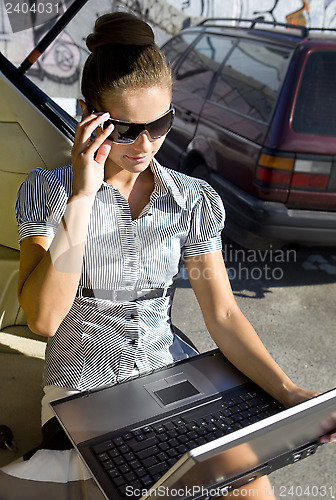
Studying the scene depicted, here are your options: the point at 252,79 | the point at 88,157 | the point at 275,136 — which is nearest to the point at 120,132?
the point at 88,157

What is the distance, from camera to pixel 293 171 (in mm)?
3301

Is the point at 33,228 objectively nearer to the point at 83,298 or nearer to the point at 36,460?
the point at 83,298

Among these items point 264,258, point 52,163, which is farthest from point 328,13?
point 52,163

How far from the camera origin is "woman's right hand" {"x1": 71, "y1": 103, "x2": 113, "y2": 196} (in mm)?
1262

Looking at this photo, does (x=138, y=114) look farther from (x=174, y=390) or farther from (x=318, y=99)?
(x=318, y=99)

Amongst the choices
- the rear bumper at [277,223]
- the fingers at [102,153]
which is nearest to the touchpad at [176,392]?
the fingers at [102,153]

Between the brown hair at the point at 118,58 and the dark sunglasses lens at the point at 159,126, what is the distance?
0.09 meters

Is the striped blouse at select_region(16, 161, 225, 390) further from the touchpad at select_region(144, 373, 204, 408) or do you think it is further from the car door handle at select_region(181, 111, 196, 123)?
the car door handle at select_region(181, 111, 196, 123)

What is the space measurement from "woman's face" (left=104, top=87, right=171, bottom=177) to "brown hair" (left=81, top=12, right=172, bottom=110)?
0.02 meters

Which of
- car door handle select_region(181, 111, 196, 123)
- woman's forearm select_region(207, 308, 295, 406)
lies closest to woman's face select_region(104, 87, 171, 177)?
woman's forearm select_region(207, 308, 295, 406)

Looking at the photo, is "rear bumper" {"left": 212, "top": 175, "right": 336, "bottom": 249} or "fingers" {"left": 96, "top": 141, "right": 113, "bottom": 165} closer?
"fingers" {"left": 96, "top": 141, "right": 113, "bottom": 165}

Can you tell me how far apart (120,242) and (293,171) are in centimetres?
207

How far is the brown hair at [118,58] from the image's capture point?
1.34 metres

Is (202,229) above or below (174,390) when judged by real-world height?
above
